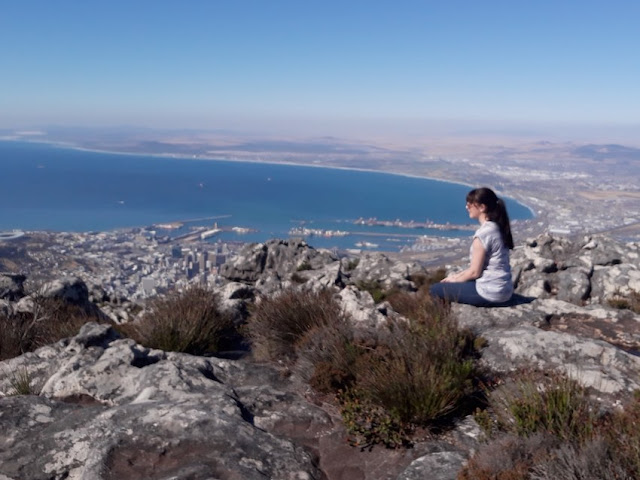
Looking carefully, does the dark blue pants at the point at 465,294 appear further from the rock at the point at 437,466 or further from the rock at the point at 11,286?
the rock at the point at 11,286

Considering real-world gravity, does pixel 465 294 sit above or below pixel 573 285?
above

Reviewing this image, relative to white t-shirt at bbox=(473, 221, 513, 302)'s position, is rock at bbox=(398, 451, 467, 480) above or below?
below

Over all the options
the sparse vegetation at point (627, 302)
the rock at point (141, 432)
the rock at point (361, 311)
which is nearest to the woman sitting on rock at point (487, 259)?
the rock at point (361, 311)

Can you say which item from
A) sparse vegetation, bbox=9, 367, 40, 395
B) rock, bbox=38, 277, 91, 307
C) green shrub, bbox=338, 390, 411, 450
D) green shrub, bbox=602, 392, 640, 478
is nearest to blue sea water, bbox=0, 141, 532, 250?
rock, bbox=38, 277, 91, 307

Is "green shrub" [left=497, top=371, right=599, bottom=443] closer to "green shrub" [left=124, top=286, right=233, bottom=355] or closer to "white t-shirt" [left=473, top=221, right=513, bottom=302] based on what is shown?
"white t-shirt" [left=473, top=221, right=513, bottom=302]

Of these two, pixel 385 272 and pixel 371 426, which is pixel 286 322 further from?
pixel 385 272

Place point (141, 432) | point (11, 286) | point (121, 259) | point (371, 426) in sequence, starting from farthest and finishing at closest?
point (121, 259)
point (11, 286)
point (371, 426)
point (141, 432)

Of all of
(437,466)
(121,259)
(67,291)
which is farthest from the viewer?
(121,259)

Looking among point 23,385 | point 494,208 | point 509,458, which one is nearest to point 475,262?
point 494,208
